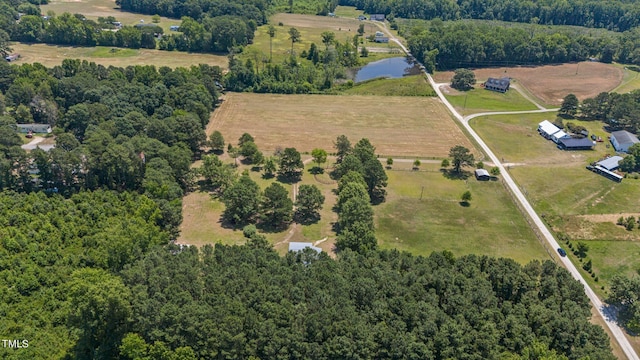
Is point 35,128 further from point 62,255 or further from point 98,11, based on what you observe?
point 98,11

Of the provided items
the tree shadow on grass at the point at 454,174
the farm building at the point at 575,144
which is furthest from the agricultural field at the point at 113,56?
the farm building at the point at 575,144

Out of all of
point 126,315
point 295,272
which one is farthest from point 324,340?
point 126,315

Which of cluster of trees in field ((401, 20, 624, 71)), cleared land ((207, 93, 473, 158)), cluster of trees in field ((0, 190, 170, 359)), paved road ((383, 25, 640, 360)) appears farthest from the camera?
cluster of trees in field ((401, 20, 624, 71))

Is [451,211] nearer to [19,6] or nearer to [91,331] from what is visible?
[91,331]

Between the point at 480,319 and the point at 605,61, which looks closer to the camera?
the point at 480,319

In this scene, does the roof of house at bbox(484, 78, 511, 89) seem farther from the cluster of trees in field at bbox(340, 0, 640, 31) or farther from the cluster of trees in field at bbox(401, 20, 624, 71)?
the cluster of trees in field at bbox(340, 0, 640, 31)

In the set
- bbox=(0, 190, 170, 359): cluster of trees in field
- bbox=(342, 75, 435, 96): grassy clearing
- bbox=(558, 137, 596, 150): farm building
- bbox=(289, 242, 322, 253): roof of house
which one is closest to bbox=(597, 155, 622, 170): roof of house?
bbox=(558, 137, 596, 150): farm building
